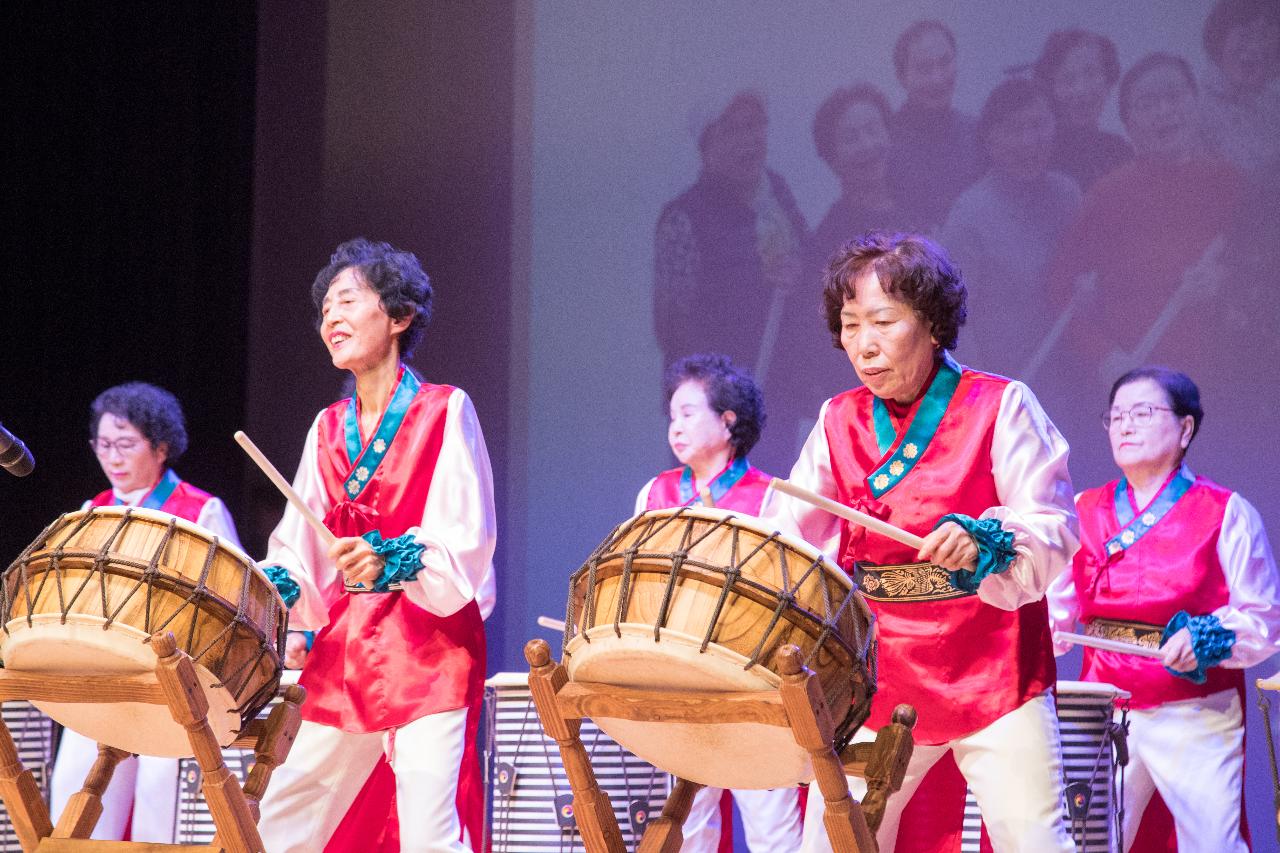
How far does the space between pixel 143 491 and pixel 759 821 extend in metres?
2.44

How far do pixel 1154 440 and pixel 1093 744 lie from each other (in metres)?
1.18

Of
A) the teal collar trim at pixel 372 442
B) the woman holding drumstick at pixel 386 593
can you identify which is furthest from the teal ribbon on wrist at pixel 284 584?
the teal collar trim at pixel 372 442

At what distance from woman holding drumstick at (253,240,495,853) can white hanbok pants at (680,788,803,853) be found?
109 cm

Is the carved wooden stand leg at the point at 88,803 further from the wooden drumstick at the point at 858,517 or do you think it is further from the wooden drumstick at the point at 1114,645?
the wooden drumstick at the point at 1114,645

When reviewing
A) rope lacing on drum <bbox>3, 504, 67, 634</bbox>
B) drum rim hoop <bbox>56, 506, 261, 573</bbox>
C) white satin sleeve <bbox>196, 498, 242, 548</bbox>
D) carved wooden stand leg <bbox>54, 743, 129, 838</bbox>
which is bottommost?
carved wooden stand leg <bbox>54, 743, 129, 838</bbox>

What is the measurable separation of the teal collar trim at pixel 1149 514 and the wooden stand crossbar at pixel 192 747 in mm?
2519

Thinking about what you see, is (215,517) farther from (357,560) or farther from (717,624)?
(717,624)

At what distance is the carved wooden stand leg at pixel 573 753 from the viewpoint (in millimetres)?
2328

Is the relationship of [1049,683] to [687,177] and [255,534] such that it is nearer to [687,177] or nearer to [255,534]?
[687,177]

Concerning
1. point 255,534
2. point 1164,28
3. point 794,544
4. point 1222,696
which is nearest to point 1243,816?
point 1222,696

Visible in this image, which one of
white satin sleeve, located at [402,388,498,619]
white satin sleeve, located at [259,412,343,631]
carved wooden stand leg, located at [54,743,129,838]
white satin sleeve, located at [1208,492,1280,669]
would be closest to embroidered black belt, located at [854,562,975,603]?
white satin sleeve, located at [402,388,498,619]

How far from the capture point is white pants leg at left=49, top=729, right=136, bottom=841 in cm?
459

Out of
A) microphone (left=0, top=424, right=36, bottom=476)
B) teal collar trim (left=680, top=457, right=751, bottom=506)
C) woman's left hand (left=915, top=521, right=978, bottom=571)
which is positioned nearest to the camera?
woman's left hand (left=915, top=521, right=978, bottom=571)

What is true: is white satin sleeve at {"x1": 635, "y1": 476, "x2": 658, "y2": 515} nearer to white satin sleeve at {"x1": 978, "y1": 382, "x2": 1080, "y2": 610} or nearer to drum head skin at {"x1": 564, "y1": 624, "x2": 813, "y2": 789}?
white satin sleeve at {"x1": 978, "y1": 382, "x2": 1080, "y2": 610}
